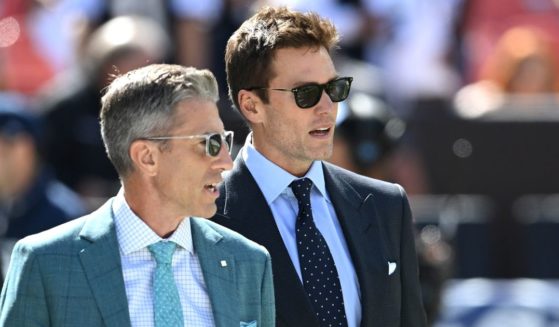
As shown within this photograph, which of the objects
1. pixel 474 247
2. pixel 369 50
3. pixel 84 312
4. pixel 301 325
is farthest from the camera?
pixel 369 50

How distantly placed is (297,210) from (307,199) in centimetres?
6

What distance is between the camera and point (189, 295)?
4301mm

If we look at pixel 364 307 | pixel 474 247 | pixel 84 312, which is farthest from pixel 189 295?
pixel 474 247

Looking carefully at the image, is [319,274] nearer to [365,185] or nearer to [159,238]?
[365,185]

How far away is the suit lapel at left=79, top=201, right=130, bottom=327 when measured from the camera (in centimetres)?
414

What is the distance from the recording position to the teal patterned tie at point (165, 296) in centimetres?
420

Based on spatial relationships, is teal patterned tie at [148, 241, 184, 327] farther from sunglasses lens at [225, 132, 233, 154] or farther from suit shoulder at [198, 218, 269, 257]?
sunglasses lens at [225, 132, 233, 154]

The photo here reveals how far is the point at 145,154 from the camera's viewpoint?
171 inches

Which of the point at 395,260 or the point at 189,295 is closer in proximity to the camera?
the point at 189,295

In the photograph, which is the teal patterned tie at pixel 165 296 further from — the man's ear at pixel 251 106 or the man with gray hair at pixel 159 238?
the man's ear at pixel 251 106

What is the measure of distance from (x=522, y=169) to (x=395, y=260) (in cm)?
496

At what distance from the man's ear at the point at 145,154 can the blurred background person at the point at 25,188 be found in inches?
155

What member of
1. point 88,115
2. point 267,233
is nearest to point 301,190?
point 267,233

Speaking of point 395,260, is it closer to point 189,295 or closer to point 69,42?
point 189,295
